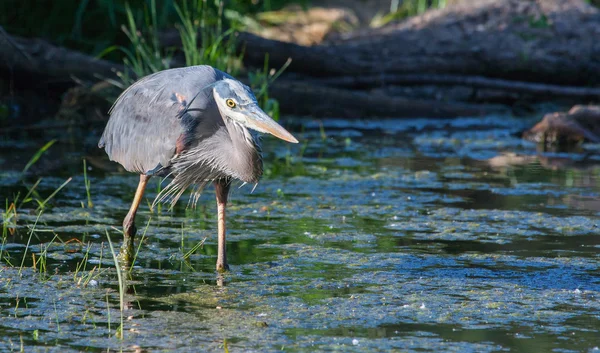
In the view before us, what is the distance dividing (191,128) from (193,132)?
0.03 m

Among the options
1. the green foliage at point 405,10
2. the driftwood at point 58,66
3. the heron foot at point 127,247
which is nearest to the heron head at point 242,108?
the heron foot at point 127,247

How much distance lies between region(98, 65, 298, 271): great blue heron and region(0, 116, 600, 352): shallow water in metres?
0.48

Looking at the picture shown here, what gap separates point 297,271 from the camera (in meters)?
5.46

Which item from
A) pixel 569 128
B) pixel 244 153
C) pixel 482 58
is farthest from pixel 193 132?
pixel 482 58

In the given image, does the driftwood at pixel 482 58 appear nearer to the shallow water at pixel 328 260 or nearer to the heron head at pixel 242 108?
the shallow water at pixel 328 260

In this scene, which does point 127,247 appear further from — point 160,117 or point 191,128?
point 191,128

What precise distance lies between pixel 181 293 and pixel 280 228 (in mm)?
1638

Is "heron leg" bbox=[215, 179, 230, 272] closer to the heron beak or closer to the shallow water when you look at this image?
the shallow water

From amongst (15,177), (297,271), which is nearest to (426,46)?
(15,177)

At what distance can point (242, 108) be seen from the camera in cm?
499

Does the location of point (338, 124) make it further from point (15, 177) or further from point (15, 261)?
point (15, 261)

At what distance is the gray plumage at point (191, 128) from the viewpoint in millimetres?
5082

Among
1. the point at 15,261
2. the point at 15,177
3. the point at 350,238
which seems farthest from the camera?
the point at 15,177

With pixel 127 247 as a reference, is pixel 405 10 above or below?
above
